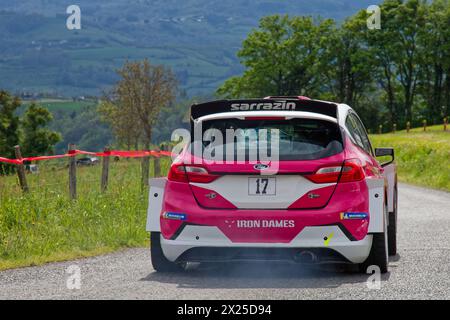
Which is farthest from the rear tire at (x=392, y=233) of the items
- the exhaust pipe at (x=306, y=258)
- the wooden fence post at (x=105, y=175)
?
the wooden fence post at (x=105, y=175)

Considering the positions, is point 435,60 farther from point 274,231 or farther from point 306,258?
point 274,231

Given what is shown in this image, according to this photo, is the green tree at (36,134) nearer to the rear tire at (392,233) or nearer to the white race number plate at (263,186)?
the rear tire at (392,233)

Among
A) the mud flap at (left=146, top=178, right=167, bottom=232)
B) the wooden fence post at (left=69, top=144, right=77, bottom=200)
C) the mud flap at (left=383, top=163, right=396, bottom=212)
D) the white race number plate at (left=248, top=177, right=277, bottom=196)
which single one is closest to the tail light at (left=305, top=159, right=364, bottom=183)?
the white race number plate at (left=248, top=177, right=277, bottom=196)

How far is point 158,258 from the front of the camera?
9.02 metres

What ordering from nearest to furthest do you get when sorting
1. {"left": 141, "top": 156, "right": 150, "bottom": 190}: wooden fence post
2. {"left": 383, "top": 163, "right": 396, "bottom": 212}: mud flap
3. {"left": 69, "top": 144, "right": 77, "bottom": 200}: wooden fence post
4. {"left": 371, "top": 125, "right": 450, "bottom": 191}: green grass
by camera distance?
{"left": 383, "top": 163, "right": 396, "bottom": 212}: mud flap, {"left": 69, "top": 144, "right": 77, "bottom": 200}: wooden fence post, {"left": 141, "top": 156, "right": 150, "bottom": 190}: wooden fence post, {"left": 371, "top": 125, "right": 450, "bottom": 191}: green grass

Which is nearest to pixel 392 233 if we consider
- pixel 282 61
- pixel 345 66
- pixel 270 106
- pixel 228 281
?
A: pixel 270 106

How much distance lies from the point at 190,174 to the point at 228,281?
3.53 ft

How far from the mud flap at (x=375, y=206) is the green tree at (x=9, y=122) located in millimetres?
80065

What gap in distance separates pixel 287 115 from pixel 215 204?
1105 millimetres

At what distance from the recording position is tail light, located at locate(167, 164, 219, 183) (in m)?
8.44

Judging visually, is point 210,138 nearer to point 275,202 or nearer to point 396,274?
point 275,202

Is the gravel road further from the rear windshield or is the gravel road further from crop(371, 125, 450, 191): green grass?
crop(371, 125, 450, 191): green grass

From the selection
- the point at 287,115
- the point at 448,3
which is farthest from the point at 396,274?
the point at 448,3

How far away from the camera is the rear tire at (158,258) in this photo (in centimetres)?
891
